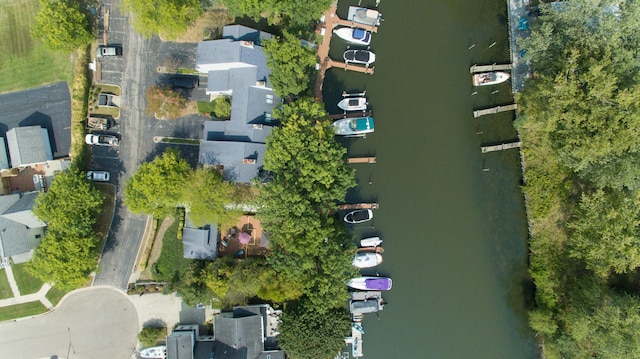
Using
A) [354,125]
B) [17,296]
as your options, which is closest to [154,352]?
[17,296]

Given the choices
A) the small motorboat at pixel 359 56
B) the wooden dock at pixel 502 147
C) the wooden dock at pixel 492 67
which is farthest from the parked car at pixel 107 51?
the wooden dock at pixel 502 147

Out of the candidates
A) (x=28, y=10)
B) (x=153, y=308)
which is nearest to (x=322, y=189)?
(x=153, y=308)

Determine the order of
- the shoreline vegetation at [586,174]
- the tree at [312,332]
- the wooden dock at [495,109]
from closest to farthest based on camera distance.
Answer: the shoreline vegetation at [586,174] → the tree at [312,332] → the wooden dock at [495,109]

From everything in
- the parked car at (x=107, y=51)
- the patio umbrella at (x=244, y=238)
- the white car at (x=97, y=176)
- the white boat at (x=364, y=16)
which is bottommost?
the patio umbrella at (x=244, y=238)

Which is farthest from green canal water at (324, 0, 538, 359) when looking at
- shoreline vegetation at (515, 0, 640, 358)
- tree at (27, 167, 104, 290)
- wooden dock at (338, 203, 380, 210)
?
tree at (27, 167, 104, 290)

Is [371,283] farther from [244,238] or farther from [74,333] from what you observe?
[74,333]

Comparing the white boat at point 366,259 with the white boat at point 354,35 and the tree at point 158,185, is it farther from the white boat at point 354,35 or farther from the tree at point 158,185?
the white boat at point 354,35
